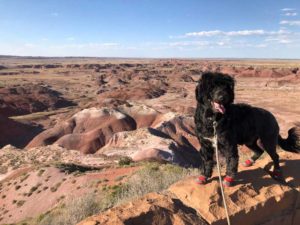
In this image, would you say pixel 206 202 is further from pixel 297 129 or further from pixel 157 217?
Answer: pixel 297 129

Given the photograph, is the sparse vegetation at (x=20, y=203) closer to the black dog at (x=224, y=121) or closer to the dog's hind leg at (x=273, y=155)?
the black dog at (x=224, y=121)

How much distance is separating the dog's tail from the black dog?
0.81 m

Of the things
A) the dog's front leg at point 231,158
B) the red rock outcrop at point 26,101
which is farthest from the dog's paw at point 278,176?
the red rock outcrop at point 26,101

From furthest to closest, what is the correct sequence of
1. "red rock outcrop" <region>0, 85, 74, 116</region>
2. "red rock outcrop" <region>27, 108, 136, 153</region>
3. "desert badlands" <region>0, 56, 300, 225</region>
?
1. "red rock outcrop" <region>0, 85, 74, 116</region>
2. "red rock outcrop" <region>27, 108, 136, 153</region>
3. "desert badlands" <region>0, 56, 300, 225</region>

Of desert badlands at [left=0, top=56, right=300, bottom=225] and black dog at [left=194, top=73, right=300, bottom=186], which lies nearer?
desert badlands at [left=0, top=56, right=300, bottom=225]

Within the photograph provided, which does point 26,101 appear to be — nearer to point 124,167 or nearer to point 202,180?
point 124,167

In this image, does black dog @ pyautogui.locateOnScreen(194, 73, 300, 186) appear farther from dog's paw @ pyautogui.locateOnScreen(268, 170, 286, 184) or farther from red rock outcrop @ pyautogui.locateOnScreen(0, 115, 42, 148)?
red rock outcrop @ pyautogui.locateOnScreen(0, 115, 42, 148)

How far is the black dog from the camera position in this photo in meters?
4.64

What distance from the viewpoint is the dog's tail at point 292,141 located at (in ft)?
19.9

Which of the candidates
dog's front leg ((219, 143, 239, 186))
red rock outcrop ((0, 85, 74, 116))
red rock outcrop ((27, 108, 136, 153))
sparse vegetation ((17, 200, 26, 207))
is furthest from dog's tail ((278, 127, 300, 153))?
red rock outcrop ((0, 85, 74, 116))

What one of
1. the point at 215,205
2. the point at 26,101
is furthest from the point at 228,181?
the point at 26,101

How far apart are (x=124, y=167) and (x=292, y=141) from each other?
10883mm

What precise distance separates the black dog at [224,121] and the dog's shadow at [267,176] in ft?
0.60

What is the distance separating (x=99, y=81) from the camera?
99.1 m
